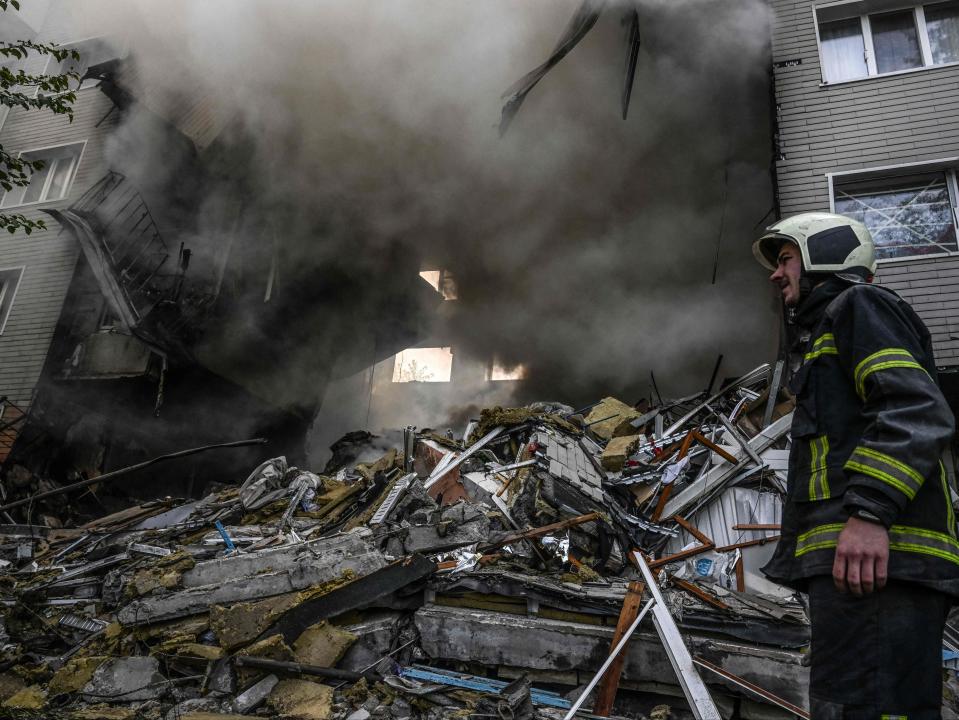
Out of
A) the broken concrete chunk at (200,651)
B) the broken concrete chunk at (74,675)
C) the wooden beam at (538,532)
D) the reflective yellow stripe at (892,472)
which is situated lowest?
the broken concrete chunk at (74,675)

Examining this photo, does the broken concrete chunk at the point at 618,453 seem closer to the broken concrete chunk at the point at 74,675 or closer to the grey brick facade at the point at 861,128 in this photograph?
the grey brick facade at the point at 861,128

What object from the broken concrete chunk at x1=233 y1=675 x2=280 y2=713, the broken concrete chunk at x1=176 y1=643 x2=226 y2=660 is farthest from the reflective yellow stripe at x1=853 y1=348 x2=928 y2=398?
the broken concrete chunk at x1=176 y1=643 x2=226 y2=660

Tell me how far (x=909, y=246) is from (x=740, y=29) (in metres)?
3.63

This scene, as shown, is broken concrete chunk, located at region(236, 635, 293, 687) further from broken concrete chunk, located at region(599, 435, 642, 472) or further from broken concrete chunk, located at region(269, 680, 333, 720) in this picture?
broken concrete chunk, located at region(599, 435, 642, 472)

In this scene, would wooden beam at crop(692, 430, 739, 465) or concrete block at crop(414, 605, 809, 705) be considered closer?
concrete block at crop(414, 605, 809, 705)

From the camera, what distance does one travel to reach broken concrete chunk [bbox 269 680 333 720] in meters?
2.74

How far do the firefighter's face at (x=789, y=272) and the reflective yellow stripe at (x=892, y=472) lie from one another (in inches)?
27.1

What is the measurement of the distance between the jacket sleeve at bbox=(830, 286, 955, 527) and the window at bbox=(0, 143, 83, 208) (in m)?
12.2

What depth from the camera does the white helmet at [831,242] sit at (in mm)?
1785

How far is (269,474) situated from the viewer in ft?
21.9

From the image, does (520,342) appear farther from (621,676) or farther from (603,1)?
(621,676)

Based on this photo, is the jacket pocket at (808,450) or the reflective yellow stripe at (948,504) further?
the jacket pocket at (808,450)

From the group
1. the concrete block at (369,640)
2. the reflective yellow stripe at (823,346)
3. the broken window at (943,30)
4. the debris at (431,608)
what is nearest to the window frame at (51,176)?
the debris at (431,608)

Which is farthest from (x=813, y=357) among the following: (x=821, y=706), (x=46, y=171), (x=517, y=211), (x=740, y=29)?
(x=46, y=171)
